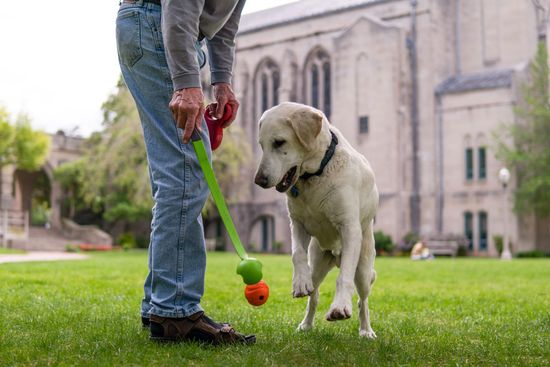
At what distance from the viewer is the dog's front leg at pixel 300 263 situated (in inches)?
174

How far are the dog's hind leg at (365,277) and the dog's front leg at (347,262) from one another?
332 mm

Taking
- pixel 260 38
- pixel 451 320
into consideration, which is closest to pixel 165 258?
pixel 451 320

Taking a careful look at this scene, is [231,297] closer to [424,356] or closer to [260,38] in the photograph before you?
[424,356]

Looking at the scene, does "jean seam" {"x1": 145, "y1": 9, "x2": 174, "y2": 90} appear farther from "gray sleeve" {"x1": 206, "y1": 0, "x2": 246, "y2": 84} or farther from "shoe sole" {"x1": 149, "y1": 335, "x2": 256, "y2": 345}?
"shoe sole" {"x1": 149, "y1": 335, "x2": 256, "y2": 345}

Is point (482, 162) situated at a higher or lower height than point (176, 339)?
higher

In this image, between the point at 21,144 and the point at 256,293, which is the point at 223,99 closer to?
the point at 256,293

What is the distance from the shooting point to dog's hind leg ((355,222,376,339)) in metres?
4.99

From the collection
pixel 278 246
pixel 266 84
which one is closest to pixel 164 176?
pixel 278 246

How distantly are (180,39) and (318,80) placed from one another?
40.5 metres

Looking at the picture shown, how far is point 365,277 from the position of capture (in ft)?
16.4

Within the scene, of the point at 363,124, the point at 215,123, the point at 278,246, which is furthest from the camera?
the point at 278,246

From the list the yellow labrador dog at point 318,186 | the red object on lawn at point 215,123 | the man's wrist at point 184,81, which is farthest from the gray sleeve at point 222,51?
the man's wrist at point 184,81

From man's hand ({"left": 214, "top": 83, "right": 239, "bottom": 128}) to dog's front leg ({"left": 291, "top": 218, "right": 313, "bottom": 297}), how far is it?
791 mm

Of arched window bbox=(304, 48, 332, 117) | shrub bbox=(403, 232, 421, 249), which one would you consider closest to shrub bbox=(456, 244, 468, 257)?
shrub bbox=(403, 232, 421, 249)
